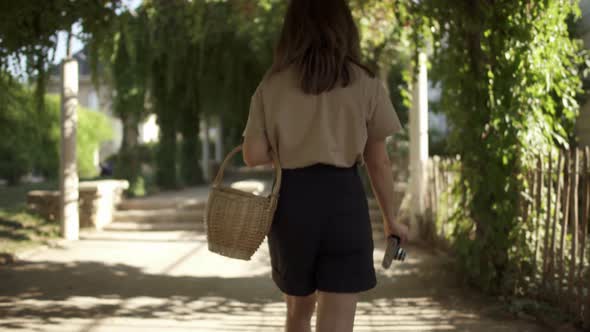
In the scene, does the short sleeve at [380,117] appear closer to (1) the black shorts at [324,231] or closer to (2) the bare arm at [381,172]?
(2) the bare arm at [381,172]

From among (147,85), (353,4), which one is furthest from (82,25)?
(147,85)

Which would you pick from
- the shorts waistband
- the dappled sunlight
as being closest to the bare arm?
the shorts waistband

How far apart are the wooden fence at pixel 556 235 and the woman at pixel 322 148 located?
2696 millimetres

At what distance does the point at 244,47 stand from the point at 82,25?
8537 mm

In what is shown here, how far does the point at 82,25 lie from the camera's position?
18.6 feet

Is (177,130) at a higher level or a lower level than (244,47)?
lower

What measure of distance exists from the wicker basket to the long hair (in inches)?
13.0

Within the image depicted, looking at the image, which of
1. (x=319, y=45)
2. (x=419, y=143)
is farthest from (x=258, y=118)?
(x=419, y=143)

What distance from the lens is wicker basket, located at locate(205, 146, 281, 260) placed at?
2.19m

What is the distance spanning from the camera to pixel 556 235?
4.69 metres

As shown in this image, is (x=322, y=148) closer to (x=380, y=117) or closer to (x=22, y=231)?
(x=380, y=117)

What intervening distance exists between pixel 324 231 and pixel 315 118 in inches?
15.4

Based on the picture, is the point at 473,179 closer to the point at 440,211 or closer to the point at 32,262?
the point at 440,211

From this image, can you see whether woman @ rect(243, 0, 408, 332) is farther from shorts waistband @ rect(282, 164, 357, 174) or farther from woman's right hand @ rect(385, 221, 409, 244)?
woman's right hand @ rect(385, 221, 409, 244)
